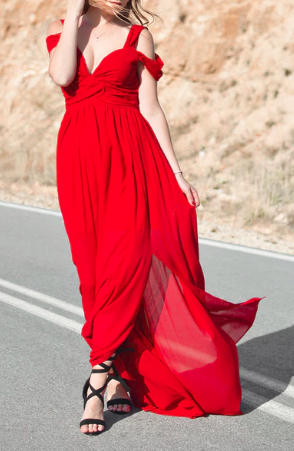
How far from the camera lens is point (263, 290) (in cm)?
612

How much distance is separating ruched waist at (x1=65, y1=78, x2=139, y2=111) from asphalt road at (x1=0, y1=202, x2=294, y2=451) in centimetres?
148

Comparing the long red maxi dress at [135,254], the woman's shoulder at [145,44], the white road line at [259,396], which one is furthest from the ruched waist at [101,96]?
the white road line at [259,396]

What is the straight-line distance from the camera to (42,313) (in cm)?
527

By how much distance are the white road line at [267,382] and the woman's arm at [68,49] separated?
6.17 ft

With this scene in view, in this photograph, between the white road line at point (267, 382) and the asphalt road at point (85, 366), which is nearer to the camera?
the asphalt road at point (85, 366)

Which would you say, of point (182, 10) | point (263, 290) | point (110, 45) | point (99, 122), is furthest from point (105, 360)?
point (182, 10)

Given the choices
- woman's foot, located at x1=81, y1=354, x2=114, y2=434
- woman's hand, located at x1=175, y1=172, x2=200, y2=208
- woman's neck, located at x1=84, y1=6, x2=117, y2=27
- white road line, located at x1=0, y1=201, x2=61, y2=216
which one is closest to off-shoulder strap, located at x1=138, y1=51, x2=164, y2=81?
woman's neck, located at x1=84, y1=6, x2=117, y2=27

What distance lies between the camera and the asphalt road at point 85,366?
3.22 metres

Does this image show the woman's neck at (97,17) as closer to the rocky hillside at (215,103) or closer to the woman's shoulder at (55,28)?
the woman's shoulder at (55,28)

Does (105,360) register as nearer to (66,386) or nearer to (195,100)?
(66,386)

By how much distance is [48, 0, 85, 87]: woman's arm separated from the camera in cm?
335

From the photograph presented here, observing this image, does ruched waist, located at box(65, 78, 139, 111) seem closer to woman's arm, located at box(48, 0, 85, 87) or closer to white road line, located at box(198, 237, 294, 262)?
woman's arm, located at box(48, 0, 85, 87)

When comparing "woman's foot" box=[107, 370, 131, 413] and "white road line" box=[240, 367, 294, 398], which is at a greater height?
"woman's foot" box=[107, 370, 131, 413]

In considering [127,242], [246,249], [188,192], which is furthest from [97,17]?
[246,249]
